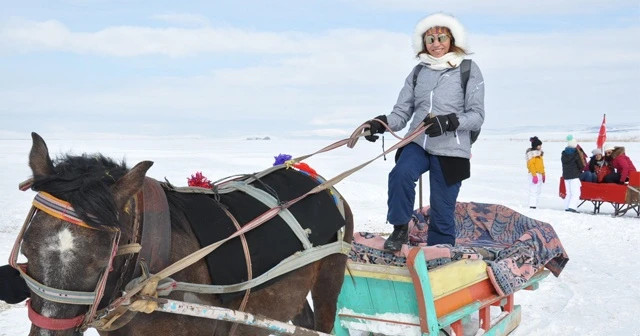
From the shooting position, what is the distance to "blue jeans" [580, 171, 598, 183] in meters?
13.7

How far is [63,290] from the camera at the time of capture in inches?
80.6

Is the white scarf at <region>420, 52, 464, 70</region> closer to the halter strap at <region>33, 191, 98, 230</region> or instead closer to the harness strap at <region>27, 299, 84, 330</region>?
the halter strap at <region>33, 191, 98, 230</region>

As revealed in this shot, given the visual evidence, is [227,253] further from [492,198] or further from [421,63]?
[492,198]

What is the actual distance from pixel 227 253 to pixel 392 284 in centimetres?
173

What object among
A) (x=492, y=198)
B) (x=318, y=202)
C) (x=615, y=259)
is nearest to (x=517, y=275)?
(x=318, y=202)

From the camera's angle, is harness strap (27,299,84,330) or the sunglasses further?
the sunglasses

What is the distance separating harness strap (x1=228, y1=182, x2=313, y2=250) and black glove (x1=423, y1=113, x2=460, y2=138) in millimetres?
1342

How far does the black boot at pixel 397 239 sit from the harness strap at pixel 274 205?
4.35ft

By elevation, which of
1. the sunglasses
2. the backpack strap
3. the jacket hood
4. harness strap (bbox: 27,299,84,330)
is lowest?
the jacket hood

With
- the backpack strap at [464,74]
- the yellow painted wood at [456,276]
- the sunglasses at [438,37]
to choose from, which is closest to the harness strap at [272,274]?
the yellow painted wood at [456,276]

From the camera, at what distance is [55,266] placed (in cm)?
205

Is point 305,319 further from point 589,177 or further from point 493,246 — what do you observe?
point 589,177

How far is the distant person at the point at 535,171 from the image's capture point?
1385 cm

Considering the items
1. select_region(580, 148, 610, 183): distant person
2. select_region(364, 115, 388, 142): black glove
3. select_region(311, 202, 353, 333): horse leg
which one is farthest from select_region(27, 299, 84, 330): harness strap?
select_region(580, 148, 610, 183): distant person
